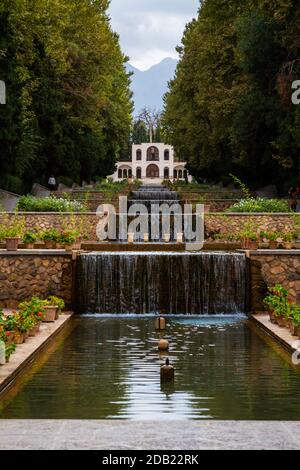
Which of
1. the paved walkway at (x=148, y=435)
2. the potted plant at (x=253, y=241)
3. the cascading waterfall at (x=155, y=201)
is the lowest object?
the paved walkway at (x=148, y=435)

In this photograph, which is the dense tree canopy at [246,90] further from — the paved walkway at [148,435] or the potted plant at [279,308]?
the paved walkway at [148,435]

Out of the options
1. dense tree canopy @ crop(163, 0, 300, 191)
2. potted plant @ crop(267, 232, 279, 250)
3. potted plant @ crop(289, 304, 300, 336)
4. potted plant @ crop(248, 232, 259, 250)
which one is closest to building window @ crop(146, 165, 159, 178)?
dense tree canopy @ crop(163, 0, 300, 191)

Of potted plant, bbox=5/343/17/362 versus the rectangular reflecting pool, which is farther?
potted plant, bbox=5/343/17/362

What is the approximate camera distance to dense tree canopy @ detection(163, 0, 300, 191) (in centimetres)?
3152

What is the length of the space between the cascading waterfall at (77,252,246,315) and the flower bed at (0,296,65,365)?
7.48 ft

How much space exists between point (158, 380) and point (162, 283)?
848 centimetres

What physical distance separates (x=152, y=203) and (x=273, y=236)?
17.4 m

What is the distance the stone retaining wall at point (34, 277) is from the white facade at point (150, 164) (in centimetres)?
8867

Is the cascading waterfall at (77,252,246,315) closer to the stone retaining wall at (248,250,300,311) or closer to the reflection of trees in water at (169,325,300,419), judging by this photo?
the stone retaining wall at (248,250,300,311)

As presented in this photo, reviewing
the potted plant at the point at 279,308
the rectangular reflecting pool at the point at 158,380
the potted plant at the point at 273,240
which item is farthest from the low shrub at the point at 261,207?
the rectangular reflecting pool at the point at 158,380

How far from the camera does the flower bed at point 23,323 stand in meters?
11.5

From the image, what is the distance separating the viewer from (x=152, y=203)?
125 ft

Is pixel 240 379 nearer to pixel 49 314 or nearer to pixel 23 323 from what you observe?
pixel 23 323

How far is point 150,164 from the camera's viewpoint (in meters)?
109
